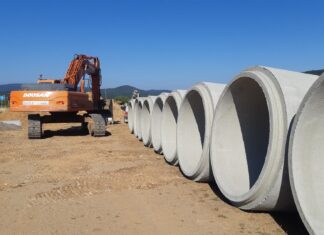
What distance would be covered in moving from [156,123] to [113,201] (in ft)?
16.4

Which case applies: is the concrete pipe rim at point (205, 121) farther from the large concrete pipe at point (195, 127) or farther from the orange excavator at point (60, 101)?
the orange excavator at point (60, 101)

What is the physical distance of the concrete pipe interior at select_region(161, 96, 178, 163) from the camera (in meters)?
8.63

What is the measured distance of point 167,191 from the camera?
5.97 m

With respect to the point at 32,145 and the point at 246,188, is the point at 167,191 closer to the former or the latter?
the point at 246,188

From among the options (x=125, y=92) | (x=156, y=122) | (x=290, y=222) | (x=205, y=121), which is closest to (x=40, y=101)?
(x=156, y=122)

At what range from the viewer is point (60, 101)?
41.1 ft

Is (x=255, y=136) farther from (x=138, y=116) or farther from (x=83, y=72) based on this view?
(x=83, y=72)

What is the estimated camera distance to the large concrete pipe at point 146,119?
36.0 ft

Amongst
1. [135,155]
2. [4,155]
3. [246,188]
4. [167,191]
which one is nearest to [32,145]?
[4,155]

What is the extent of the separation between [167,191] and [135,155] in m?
3.53

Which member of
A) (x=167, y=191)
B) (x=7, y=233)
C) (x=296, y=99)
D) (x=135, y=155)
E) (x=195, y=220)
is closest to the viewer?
(x=296, y=99)

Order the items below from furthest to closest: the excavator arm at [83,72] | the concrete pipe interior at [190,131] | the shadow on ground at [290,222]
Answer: the excavator arm at [83,72]
the concrete pipe interior at [190,131]
the shadow on ground at [290,222]

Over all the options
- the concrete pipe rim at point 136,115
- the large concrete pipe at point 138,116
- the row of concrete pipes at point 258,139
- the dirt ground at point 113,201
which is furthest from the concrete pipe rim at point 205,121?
the concrete pipe rim at point 136,115

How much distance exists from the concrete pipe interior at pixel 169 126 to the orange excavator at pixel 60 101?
4856 mm
